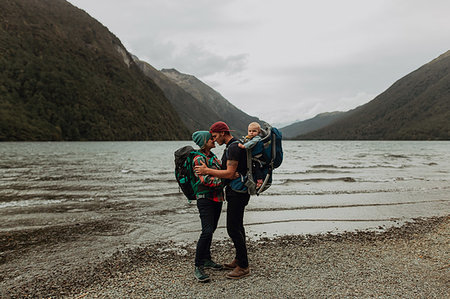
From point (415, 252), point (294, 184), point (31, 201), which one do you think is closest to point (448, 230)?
point (415, 252)

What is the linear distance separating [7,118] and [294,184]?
13241cm

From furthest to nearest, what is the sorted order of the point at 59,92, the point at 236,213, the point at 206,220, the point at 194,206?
the point at 59,92
the point at 194,206
the point at 206,220
the point at 236,213

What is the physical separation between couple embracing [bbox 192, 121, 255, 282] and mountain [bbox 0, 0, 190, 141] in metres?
127

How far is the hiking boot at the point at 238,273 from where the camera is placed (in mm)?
5324

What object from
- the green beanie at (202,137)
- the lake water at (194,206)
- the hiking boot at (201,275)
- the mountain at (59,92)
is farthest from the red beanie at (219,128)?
the mountain at (59,92)

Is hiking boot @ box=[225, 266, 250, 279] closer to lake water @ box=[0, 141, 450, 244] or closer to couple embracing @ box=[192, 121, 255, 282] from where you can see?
couple embracing @ box=[192, 121, 255, 282]

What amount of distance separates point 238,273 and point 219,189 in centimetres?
164

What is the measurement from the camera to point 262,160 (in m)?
5.03

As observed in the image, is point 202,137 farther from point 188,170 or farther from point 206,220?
point 206,220

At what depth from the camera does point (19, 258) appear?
682 cm

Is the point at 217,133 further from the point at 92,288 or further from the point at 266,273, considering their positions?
the point at 92,288

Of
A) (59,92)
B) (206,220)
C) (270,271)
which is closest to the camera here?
(206,220)

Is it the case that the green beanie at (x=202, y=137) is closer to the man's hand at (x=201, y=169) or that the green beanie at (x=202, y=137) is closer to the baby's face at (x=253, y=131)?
the man's hand at (x=201, y=169)

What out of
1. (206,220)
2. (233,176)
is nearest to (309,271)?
(206,220)
